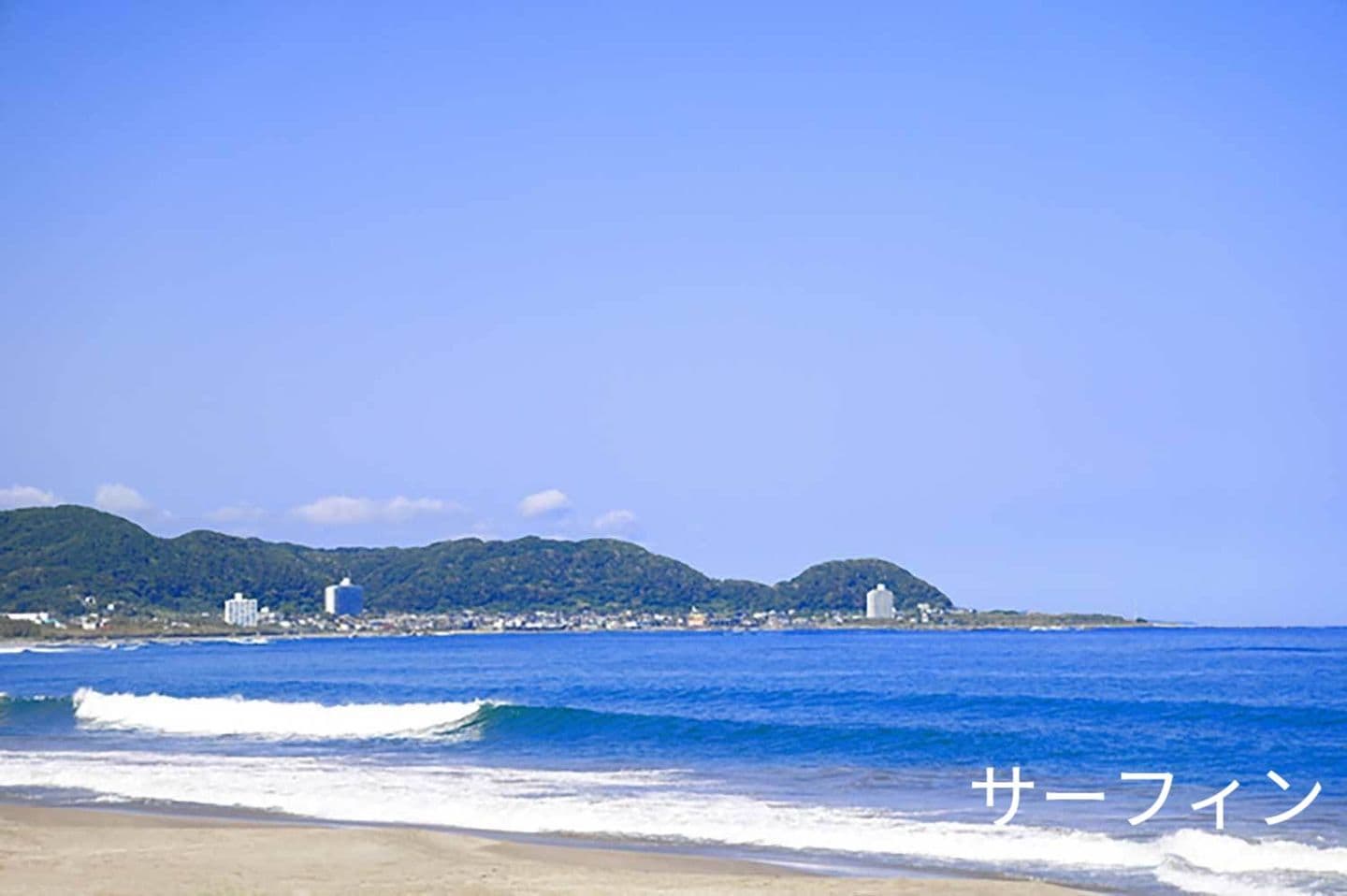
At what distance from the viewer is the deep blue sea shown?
51.1 feet

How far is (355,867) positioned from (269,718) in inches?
872

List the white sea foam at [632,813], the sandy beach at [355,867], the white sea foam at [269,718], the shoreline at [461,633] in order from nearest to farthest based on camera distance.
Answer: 1. the sandy beach at [355,867]
2. the white sea foam at [632,813]
3. the white sea foam at [269,718]
4. the shoreline at [461,633]

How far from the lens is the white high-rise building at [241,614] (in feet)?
497

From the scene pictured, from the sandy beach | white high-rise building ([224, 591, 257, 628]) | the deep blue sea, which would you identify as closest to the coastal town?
white high-rise building ([224, 591, 257, 628])

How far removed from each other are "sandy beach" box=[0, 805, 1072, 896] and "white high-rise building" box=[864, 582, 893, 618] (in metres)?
166

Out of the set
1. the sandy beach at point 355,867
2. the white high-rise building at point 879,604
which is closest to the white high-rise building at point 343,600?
the white high-rise building at point 879,604

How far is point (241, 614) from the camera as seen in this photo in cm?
15275

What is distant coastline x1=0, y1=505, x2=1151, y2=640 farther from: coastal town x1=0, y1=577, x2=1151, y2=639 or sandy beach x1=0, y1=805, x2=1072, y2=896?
sandy beach x1=0, y1=805, x2=1072, y2=896

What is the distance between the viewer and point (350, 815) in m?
18.6

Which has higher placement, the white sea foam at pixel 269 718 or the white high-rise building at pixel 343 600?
the white high-rise building at pixel 343 600

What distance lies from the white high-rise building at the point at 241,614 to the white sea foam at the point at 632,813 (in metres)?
130

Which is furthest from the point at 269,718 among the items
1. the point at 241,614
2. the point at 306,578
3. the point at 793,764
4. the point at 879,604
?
the point at 306,578

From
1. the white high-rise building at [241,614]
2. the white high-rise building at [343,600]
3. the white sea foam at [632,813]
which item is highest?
the white high-rise building at [343,600]

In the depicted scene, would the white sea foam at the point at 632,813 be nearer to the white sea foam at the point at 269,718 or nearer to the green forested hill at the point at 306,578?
the white sea foam at the point at 269,718
